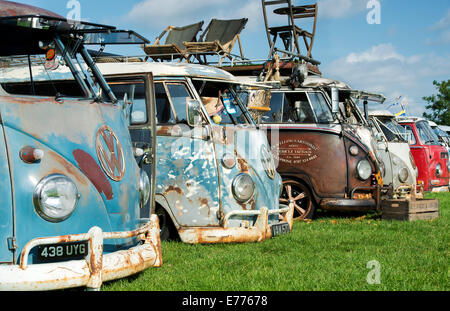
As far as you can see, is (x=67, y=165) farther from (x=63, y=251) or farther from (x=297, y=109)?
(x=297, y=109)

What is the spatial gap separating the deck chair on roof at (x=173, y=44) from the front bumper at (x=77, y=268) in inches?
482

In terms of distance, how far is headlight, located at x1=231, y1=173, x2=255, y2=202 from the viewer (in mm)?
6945

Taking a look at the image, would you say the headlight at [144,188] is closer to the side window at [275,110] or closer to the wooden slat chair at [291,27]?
the side window at [275,110]

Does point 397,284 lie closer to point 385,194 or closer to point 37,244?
point 37,244

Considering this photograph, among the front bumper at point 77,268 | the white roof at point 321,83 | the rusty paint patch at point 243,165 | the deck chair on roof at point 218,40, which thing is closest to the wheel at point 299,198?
the white roof at point 321,83

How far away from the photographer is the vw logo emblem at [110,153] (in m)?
4.64

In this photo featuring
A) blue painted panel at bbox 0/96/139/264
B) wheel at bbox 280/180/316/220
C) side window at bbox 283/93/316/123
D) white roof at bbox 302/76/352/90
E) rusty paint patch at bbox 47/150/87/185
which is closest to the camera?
blue painted panel at bbox 0/96/139/264

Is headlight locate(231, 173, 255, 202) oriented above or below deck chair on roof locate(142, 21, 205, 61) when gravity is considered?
below

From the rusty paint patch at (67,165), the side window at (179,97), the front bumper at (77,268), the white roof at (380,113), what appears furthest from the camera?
the white roof at (380,113)

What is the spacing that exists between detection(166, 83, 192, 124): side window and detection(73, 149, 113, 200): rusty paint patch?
8.86 feet

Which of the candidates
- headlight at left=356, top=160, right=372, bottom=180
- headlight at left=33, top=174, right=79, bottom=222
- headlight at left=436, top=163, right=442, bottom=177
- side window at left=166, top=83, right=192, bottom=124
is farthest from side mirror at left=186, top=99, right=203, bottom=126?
headlight at left=436, top=163, right=442, bottom=177

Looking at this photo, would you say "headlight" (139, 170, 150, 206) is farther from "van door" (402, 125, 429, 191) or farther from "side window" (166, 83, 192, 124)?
"van door" (402, 125, 429, 191)

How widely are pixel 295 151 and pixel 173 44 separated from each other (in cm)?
854
